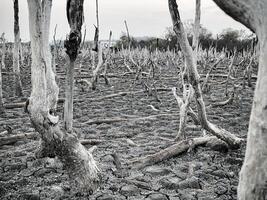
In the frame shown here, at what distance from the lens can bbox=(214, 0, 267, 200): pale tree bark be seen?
1.50 metres

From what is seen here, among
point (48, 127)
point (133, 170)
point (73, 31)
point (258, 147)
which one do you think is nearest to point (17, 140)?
point (48, 127)

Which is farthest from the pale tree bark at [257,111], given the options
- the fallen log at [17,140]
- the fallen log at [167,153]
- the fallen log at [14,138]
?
the fallen log at [14,138]

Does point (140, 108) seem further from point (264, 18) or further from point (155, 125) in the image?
point (264, 18)

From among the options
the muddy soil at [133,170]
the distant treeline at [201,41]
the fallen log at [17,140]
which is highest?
the distant treeline at [201,41]

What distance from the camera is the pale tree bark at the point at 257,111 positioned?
1497mm

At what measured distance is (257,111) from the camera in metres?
1.56

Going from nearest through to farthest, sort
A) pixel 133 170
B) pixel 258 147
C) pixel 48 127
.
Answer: pixel 258 147 < pixel 48 127 < pixel 133 170

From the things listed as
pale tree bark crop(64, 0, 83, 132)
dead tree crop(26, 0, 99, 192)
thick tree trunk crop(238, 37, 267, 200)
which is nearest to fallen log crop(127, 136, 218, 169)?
dead tree crop(26, 0, 99, 192)

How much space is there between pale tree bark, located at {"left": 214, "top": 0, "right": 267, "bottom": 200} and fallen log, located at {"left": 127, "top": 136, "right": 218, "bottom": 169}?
219 cm

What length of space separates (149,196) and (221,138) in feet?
5.30

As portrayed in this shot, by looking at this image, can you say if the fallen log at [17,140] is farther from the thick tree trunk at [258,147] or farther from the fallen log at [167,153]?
the thick tree trunk at [258,147]

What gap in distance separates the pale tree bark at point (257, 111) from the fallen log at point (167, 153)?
7.20ft

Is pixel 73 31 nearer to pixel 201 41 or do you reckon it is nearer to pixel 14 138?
pixel 14 138

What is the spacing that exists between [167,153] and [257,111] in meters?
2.52
